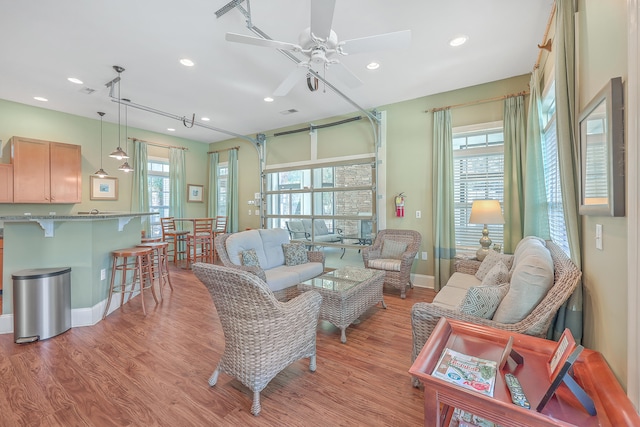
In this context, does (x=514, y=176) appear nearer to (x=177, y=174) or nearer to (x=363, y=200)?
(x=363, y=200)

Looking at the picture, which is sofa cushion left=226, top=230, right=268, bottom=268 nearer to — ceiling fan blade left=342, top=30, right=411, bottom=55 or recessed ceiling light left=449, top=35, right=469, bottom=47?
ceiling fan blade left=342, top=30, right=411, bottom=55

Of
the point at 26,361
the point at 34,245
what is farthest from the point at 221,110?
the point at 26,361

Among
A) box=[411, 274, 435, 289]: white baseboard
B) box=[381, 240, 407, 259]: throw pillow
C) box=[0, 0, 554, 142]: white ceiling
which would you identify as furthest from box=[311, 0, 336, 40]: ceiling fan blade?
box=[411, 274, 435, 289]: white baseboard

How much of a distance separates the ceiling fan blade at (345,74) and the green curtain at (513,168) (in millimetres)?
2438

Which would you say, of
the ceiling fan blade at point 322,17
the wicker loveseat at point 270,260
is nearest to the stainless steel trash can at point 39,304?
the wicker loveseat at point 270,260

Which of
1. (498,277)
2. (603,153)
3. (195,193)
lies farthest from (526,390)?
(195,193)

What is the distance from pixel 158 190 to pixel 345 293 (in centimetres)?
595

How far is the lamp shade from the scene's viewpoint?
11.0 ft

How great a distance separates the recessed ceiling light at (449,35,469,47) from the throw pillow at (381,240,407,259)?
2.70 metres

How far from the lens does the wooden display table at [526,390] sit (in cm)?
96

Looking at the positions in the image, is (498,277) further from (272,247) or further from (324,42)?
(272,247)

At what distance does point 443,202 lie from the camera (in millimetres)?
4227

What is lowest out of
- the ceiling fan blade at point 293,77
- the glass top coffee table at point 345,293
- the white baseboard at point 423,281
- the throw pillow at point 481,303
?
the white baseboard at point 423,281

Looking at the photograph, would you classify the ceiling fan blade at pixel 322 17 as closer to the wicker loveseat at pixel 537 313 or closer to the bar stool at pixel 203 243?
the wicker loveseat at pixel 537 313
